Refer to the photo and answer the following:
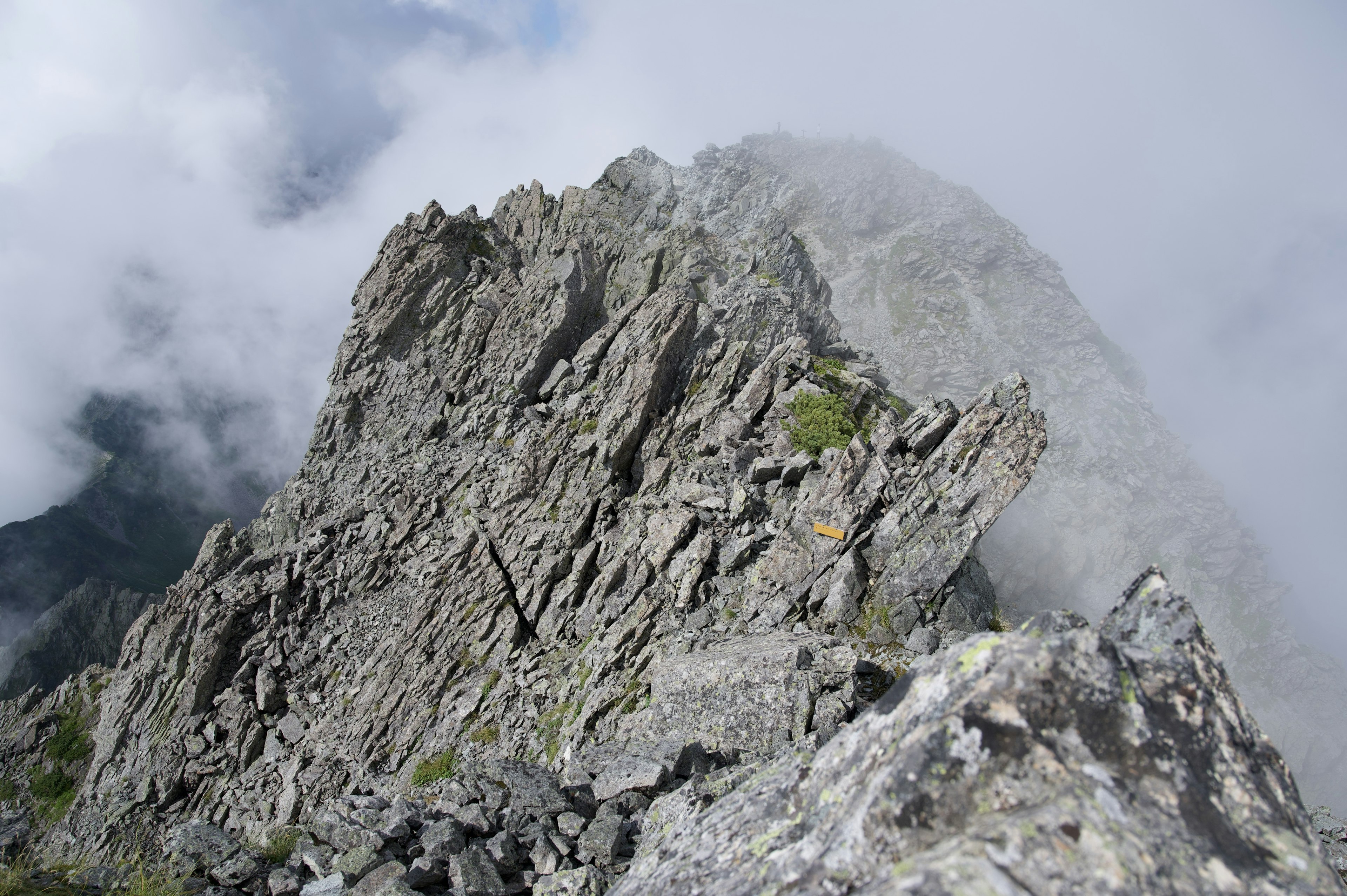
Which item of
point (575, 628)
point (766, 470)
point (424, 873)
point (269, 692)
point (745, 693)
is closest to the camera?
point (424, 873)

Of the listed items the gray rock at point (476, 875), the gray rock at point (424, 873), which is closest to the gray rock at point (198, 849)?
the gray rock at point (424, 873)

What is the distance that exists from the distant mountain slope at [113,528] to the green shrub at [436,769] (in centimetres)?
8145

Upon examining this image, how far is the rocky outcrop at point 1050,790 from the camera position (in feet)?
14.0

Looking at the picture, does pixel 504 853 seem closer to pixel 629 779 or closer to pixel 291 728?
pixel 629 779

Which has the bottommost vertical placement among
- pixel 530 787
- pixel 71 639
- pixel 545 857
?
pixel 545 857

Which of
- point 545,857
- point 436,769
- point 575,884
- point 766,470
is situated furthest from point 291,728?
point 766,470

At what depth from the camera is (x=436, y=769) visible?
61.2 ft

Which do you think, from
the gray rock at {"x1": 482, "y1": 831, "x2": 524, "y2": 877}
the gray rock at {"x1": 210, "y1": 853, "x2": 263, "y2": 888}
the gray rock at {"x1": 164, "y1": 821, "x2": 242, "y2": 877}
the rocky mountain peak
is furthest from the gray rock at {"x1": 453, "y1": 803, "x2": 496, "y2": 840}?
the gray rock at {"x1": 164, "y1": 821, "x2": 242, "y2": 877}

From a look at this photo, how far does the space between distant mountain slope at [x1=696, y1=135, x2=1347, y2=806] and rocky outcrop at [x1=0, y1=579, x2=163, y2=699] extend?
8273 centimetres

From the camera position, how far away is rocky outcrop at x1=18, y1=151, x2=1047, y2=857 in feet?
52.6

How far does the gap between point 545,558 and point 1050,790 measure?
19342mm

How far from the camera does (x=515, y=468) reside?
25.2 meters

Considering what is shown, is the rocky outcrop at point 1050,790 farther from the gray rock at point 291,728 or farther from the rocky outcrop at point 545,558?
the gray rock at point 291,728

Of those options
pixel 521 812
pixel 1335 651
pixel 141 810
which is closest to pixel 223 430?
Result: pixel 141 810
